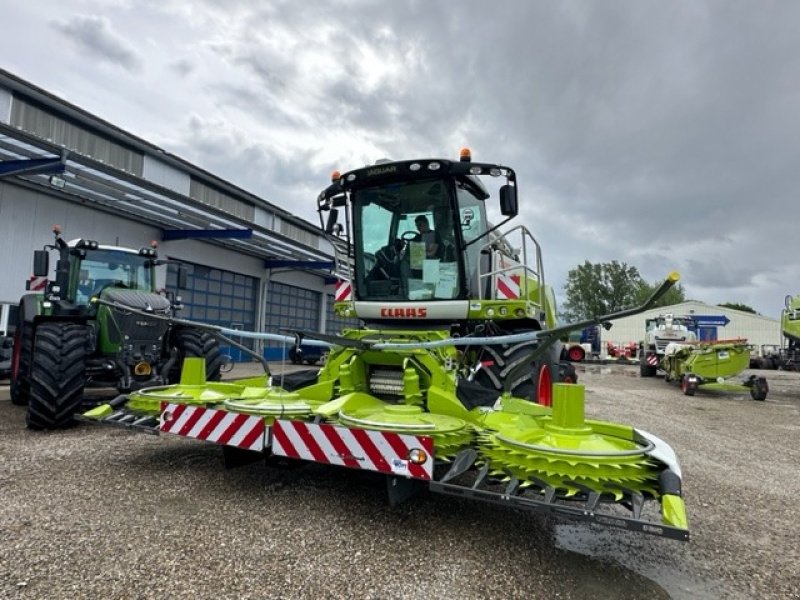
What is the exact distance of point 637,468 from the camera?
8.79 ft

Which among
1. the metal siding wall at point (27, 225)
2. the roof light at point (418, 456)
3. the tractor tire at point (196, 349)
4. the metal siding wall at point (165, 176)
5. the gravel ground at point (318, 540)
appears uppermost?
the metal siding wall at point (165, 176)

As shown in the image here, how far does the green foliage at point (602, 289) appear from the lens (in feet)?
189

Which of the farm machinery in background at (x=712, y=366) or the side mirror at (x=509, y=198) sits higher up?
the side mirror at (x=509, y=198)

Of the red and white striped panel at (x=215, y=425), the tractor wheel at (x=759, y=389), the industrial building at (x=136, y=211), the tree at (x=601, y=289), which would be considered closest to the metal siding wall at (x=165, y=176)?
the industrial building at (x=136, y=211)

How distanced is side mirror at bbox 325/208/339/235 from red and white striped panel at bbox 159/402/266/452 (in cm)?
231

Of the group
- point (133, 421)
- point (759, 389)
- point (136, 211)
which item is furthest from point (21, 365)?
point (759, 389)

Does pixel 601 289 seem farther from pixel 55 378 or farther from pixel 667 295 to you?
pixel 55 378

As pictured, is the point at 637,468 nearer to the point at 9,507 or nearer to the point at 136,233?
the point at 9,507

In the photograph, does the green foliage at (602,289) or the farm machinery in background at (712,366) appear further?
the green foliage at (602,289)

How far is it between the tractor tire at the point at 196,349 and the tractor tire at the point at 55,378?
1.61 metres

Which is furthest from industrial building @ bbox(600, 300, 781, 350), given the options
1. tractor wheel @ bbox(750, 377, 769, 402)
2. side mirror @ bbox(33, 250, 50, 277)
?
side mirror @ bbox(33, 250, 50, 277)

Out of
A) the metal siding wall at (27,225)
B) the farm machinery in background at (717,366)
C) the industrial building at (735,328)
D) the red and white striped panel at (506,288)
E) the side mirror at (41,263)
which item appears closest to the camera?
the red and white striped panel at (506,288)

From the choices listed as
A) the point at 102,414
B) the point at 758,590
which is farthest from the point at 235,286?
the point at 758,590

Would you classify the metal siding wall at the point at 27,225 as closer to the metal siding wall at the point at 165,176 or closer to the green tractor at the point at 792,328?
the metal siding wall at the point at 165,176
